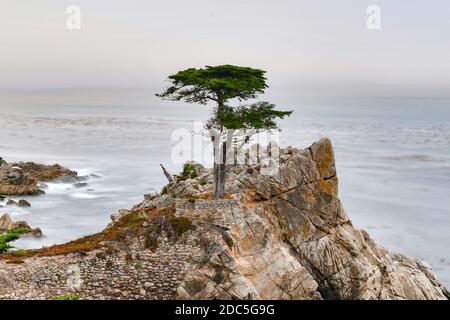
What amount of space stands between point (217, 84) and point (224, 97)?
3.03 ft

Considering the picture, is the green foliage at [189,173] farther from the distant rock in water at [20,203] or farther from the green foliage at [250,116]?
the distant rock in water at [20,203]

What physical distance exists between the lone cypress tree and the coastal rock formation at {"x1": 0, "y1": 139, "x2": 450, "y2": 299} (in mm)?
2329

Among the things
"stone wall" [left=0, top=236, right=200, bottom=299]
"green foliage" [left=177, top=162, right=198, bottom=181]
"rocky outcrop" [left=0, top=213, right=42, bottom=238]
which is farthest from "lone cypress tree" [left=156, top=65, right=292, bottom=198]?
"rocky outcrop" [left=0, top=213, right=42, bottom=238]

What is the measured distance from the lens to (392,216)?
53.3 m

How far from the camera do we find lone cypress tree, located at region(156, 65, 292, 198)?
25.9m

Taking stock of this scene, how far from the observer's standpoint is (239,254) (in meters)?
22.2

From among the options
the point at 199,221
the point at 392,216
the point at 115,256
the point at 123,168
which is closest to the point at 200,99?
the point at 199,221

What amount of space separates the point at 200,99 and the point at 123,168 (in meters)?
50.7

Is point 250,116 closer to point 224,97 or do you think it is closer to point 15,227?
point 224,97

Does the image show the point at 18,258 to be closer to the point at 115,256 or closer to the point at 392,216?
the point at 115,256

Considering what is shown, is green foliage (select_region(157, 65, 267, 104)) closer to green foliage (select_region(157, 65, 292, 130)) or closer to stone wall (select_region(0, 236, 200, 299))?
green foliage (select_region(157, 65, 292, 130))

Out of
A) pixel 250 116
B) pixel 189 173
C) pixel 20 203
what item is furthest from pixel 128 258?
pixel 20 203

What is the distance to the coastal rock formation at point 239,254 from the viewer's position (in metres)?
19.8
